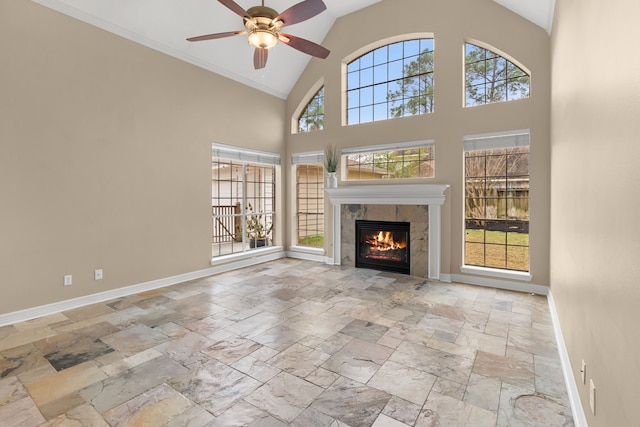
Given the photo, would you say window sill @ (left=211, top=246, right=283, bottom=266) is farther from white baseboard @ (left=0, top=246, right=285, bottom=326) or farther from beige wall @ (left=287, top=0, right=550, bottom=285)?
beige wall @ (left=287, top=0, right=550, bottom=285)

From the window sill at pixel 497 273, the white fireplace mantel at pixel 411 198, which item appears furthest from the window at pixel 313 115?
the window sill at pixel 497 273

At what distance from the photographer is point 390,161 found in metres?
5.75

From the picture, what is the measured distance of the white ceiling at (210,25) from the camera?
3.96 meters

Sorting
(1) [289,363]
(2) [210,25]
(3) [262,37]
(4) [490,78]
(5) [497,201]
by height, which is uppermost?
(2) [210,25]

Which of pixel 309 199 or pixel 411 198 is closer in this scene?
pixel 411 198

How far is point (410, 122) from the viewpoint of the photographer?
5.38 metres

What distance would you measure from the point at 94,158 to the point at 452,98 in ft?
17.5

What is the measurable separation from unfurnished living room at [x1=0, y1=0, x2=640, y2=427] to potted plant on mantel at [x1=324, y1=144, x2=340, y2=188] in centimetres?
6

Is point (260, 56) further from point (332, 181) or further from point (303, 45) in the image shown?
point (332, 181)

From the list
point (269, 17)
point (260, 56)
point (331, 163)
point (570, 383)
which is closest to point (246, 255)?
point (331, 163)

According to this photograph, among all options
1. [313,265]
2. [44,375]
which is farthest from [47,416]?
[313,265]

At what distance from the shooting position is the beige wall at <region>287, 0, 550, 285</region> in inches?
170

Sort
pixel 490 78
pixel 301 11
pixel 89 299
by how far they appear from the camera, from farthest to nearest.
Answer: pixel 490 78 → pixel 89 299 → pixel 301 11

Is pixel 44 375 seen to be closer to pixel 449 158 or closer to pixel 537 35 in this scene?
pixel 449 158
